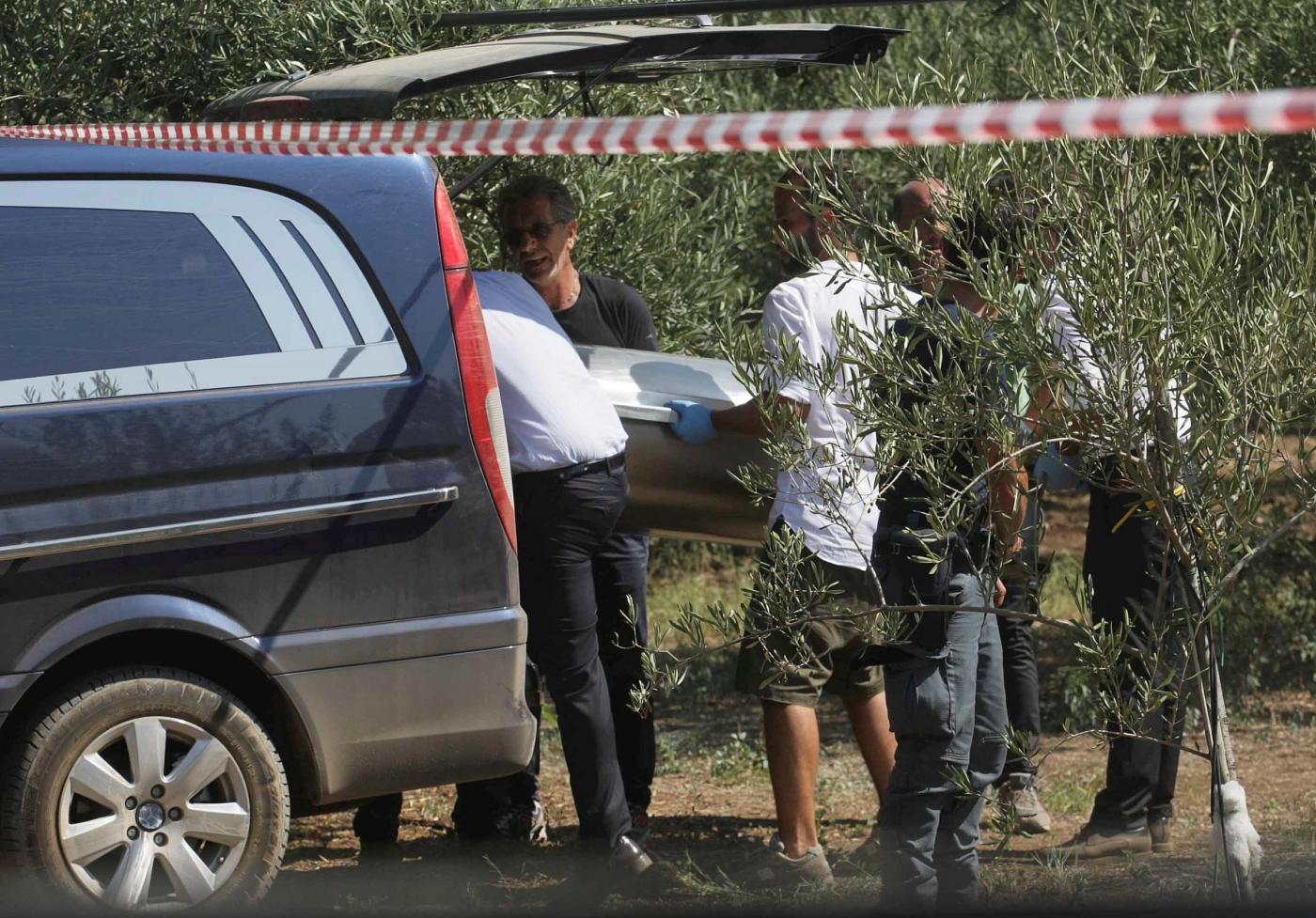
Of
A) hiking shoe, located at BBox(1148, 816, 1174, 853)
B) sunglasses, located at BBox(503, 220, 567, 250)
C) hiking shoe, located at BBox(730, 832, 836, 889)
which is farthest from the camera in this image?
hiking shoe, located at BBox(1148, 816, 1174, 853)

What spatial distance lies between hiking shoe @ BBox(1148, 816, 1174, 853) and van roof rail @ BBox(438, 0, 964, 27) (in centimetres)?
259

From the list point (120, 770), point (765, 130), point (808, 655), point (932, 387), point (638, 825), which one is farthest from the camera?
point (638, 825)

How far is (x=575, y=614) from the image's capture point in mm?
4605

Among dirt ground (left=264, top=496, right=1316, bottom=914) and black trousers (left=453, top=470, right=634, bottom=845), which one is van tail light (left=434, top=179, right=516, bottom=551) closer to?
black trousers (left=453, top=470, right=634, bottom=845)

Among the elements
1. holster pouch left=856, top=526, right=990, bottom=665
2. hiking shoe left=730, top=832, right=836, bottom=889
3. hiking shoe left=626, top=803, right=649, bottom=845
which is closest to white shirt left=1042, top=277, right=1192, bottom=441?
holster pouch left=856, top=526, right=990, bottom=665

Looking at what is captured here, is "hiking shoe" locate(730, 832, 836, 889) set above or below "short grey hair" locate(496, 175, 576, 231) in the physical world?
below

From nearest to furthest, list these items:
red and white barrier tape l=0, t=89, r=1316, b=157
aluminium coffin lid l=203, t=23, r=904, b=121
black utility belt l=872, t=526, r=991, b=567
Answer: red and white barrier tape l=0, t=89, r=1316, b=157 < black utility belt l=872, t=526, r=991, b=567 < aluminium coffin lid l=203, t=23, r=904, b=121

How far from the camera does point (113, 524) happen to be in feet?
12.3

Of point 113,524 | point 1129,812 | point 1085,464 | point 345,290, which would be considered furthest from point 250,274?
point 1129,812

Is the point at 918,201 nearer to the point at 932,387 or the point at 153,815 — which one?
the point at 932,387

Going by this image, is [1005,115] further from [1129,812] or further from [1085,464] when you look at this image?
[1129,812]

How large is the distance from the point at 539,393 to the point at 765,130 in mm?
1452

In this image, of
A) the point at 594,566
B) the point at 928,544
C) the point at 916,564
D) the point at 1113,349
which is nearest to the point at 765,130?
the point at 1113,349

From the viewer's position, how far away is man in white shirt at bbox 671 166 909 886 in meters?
4.29
